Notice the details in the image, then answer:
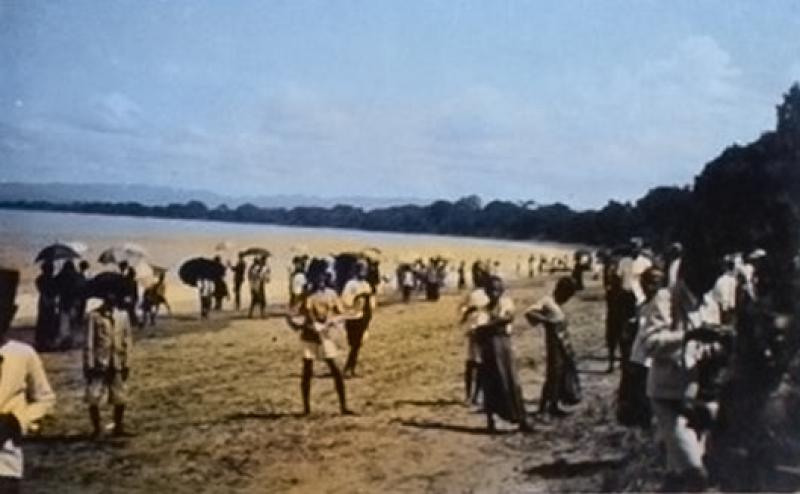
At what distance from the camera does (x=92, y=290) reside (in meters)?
2.88

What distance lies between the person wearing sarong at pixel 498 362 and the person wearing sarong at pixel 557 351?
0.05 m

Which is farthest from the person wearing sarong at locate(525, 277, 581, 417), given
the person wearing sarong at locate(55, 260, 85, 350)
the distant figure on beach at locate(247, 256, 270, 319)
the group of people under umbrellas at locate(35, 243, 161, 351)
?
the person wearing sarong at locate(55, 260, 85, 350)

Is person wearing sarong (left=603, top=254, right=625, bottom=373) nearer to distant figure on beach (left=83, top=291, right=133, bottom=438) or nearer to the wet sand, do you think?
the wet sand

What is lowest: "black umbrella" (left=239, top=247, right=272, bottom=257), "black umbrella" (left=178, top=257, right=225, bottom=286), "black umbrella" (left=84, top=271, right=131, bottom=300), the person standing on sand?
the person standing on sand

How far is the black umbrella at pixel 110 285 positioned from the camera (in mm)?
2850

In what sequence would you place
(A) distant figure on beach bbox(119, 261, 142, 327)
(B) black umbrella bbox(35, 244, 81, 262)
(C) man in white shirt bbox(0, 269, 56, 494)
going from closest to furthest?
(C) man in white shirt bbox(0, 269, 56, 494)
(B) black umbrella bbox(35, 244, 81, 262)
(A) distant figure on beach bbox(119, 261, 142, 327)

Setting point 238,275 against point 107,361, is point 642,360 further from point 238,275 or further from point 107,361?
point 107,361

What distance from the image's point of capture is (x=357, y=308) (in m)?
2.81

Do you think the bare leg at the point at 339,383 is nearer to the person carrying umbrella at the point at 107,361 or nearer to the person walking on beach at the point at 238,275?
the person walking on beach at the point at 238,275

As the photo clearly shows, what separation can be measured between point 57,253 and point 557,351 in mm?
1027

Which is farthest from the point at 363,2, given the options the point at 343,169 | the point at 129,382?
the point at 129,382

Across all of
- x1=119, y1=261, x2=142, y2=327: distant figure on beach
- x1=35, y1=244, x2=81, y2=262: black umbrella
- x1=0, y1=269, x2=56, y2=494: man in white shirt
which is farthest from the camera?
x1=119, y1=261, x2=142, y2=327: distant figure on beach

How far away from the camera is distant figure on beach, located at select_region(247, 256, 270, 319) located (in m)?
2.72

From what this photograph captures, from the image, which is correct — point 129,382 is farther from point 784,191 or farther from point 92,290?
point 784,191
